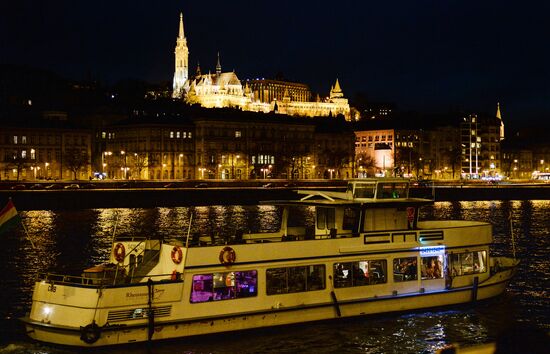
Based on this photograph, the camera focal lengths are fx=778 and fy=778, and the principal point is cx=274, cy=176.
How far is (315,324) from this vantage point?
22672 mm

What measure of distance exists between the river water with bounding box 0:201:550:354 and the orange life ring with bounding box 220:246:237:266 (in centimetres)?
203

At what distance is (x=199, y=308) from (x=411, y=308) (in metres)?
7.29

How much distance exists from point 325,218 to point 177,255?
5.89 meters

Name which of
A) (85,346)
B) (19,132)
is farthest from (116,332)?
(19,132)

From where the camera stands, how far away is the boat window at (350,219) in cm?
2430

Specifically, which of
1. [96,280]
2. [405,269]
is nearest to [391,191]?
[405,269]

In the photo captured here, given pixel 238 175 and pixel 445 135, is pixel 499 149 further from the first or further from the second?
pixel 238 175

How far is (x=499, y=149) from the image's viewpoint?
7303 inches

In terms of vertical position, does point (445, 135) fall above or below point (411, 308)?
above

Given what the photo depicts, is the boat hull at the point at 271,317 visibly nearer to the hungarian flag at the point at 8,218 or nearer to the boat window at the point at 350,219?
the boat window at the point at 350,219

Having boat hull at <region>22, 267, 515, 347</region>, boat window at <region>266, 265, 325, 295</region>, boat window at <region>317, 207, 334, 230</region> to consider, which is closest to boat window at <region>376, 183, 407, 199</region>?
boat window at <region>317, 207, 334, 230</region>

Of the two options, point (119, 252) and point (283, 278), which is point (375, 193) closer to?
point (283, 278)

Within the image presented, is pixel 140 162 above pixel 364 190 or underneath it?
above

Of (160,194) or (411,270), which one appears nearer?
(411,270)
